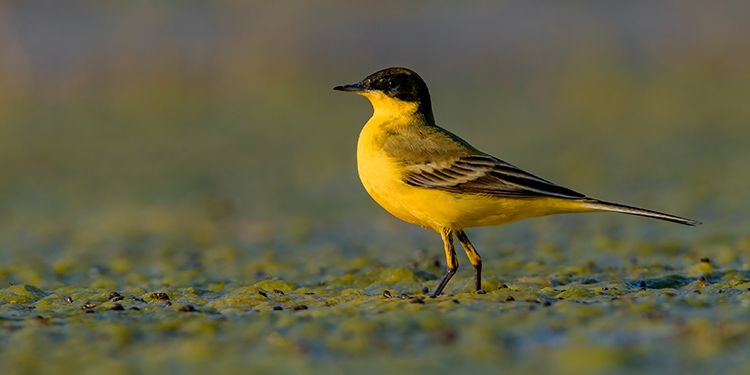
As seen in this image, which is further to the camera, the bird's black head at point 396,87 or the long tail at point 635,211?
the bird's black head at point 396,87

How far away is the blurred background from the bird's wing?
3.60 m

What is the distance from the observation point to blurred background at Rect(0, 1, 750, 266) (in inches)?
562

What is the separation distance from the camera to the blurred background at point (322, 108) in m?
14.3

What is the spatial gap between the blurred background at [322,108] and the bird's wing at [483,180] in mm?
3601

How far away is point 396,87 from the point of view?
9.12 meters

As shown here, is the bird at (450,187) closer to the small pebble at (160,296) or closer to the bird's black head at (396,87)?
the bird's black head at (396,87)

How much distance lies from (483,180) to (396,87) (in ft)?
3.87

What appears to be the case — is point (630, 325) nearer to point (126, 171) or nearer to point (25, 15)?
point (126, 171)

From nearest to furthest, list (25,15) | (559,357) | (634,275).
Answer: (559,357) → (634,275) → (25,15)

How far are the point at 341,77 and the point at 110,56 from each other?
17.1 ft

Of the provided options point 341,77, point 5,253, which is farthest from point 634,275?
point 341,77

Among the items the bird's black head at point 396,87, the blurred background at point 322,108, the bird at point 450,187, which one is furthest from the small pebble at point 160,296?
the blurred background at point 322,108

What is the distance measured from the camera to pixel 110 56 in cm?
2642

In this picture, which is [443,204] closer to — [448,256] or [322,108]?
[448,256]
